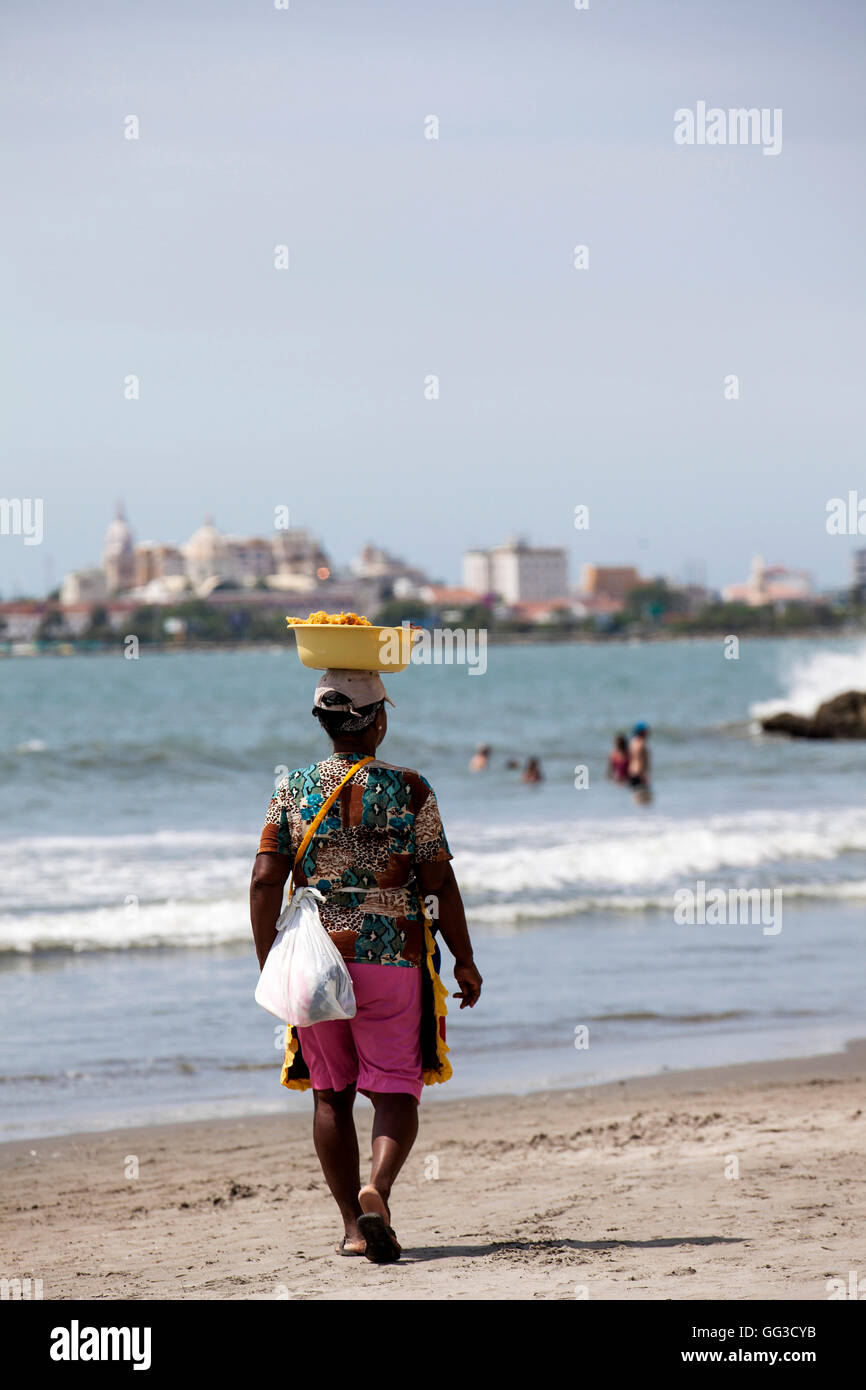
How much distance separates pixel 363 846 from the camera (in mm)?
4961

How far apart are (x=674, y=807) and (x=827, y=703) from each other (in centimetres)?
1859

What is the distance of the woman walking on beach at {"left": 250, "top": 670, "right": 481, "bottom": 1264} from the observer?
16.3 feet

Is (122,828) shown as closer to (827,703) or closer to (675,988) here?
(675,988)

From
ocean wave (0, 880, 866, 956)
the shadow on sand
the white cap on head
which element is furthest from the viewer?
ocean wave (0, 880, 866, 956)

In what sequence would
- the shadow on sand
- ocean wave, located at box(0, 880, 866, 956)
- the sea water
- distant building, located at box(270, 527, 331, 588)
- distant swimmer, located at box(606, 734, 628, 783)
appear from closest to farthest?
the shadow on sand
the sea water
ocean wave, located at box(0, 880, 866, 956)
distant swimmer, located at box(606, 734, 628, 783)
distant building, located at box(270, 527, 331, 588)

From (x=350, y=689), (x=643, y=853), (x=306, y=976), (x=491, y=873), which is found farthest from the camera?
(x=643, y=853)

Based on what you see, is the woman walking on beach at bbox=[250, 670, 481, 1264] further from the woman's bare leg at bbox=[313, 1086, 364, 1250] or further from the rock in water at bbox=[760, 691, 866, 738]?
the rock in water at bbox=[760, 691, 866, 738]

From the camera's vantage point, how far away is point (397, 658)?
5.04 m

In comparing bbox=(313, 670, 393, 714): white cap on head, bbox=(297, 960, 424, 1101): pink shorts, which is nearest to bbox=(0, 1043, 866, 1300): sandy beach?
bbox=(297, 960, 424, 1101): pink shorts

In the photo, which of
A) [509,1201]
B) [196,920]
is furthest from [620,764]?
[509,1201]

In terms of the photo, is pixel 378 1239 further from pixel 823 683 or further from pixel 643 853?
pixel 823 683

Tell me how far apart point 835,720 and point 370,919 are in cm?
3823

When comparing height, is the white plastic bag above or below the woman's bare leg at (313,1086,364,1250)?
above

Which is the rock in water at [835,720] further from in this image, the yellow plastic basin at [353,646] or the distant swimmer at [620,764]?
the yellow plastic basin at [353,646]
